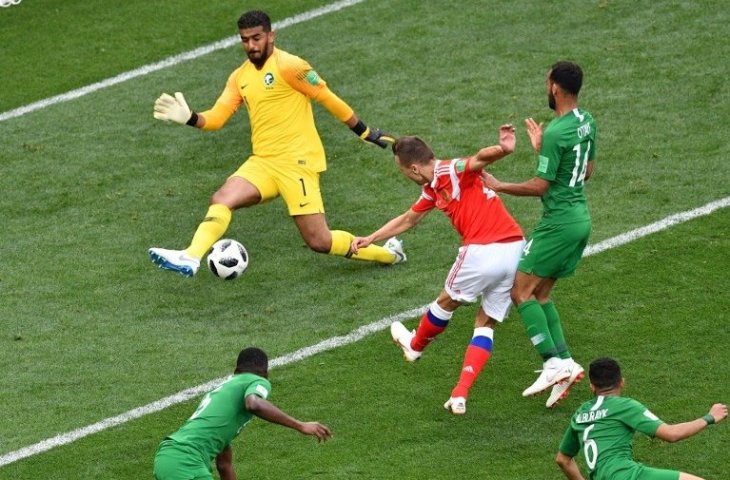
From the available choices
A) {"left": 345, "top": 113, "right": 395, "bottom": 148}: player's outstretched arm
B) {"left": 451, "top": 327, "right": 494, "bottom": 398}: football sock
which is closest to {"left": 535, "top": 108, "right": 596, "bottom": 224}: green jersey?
{"left": 451, "top": 327, "right": 494, "bottom": 398}: football sock

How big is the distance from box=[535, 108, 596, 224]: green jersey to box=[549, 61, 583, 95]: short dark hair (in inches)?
6.8

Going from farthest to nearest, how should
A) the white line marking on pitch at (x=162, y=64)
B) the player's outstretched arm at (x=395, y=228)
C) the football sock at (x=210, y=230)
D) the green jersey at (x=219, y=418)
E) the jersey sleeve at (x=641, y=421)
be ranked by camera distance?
1. the white line marking on pitch at (x=162, y=64)
2. the football sock at (x=210, y=230)
3. the player's outstretched arm at (x=395, y=228)
4. the green jersey at (x=219, y=418)
5. the jersey sleeve at (x=641, y=421)

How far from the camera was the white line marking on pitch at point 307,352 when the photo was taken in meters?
11.3

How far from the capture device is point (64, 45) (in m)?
19.1

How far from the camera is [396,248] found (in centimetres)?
1404

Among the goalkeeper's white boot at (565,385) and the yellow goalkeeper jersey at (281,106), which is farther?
the yellow goalkeeper jersey at (281,106)

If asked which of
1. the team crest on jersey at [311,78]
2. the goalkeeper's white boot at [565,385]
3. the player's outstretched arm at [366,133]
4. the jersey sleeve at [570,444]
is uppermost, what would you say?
the team crest on jersey at [311,78]

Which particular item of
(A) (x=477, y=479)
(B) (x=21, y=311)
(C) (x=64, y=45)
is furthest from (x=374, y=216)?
(C) (x=64, y=45)

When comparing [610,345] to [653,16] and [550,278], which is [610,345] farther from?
[653,16]

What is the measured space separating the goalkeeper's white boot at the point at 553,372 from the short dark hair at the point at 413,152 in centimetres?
174

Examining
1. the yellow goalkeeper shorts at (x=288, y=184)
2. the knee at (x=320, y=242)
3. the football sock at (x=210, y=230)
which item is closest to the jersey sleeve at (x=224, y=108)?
the yellow goalkeeper shorts at (x=288, y=184)

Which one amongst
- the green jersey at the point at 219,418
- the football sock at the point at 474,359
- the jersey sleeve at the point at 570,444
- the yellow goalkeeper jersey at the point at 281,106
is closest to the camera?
the green jersey at the point at 219,418

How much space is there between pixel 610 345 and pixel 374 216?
11.1 ft

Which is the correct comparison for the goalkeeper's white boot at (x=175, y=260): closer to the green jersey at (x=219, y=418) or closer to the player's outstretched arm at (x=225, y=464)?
the player's outstretched arm at (x=225, y=464)
